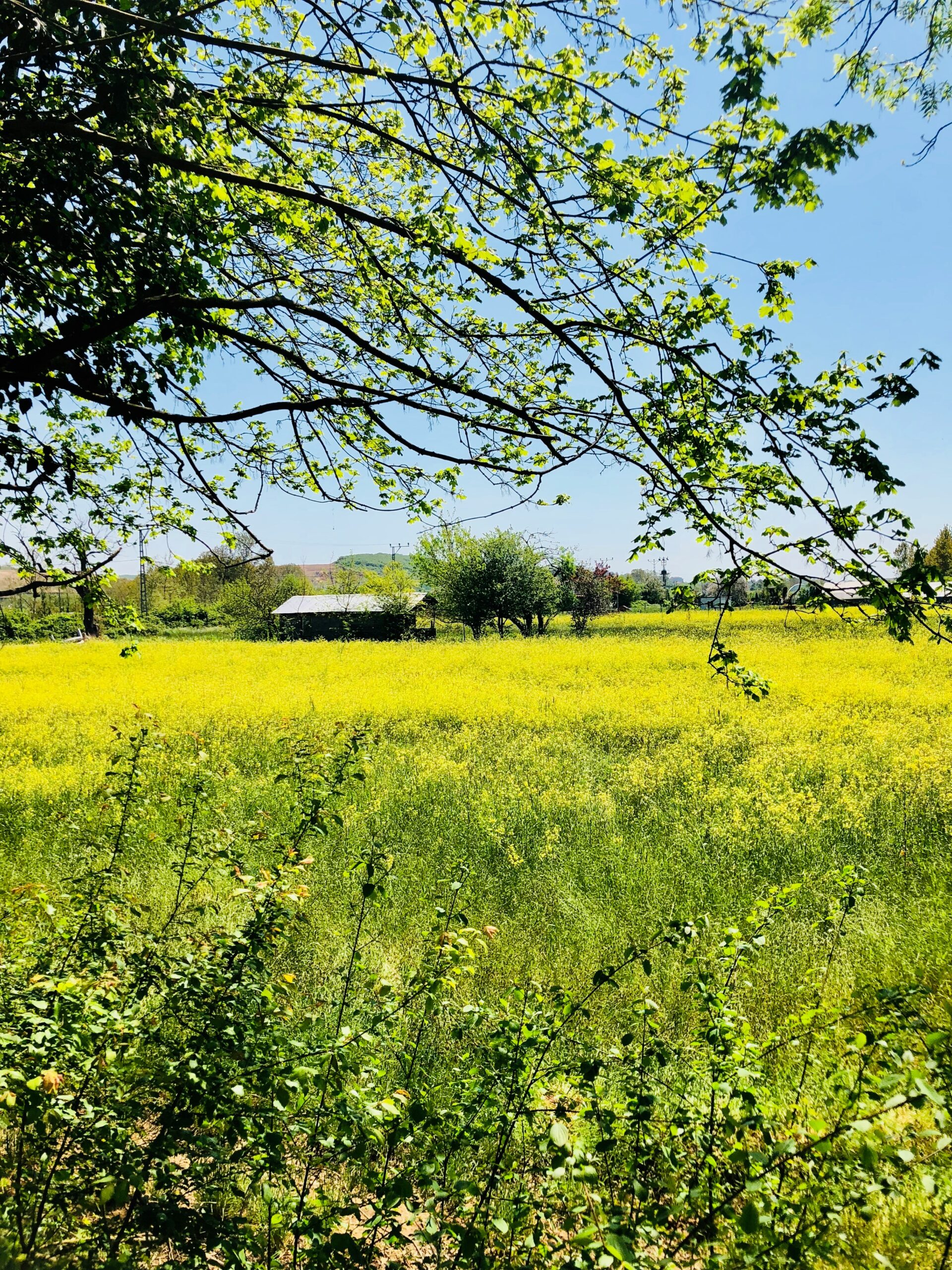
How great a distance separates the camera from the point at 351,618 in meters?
52.7

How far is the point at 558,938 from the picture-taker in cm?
546

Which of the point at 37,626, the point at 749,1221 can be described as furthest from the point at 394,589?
the point at 749,1221

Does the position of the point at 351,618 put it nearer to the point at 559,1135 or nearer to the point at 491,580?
the point at 491,580

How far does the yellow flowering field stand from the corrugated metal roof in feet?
101

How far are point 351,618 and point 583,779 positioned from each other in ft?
147

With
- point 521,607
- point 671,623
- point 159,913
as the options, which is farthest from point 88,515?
point 671,623

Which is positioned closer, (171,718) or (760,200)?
(760,200)

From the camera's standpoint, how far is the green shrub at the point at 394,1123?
1802mm

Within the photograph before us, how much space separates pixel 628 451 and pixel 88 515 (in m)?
5.45

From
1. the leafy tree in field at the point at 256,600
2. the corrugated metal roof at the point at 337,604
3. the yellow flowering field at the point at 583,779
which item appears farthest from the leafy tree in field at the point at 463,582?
the yellow flowering field at the point at 583,779

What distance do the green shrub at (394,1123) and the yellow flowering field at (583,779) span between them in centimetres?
84

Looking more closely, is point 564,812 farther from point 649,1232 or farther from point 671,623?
point 671,623

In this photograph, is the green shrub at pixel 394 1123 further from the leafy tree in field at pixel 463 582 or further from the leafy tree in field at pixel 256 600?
the leafy tree in field at pixel 256 600

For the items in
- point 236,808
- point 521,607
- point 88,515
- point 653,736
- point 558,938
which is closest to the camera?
point 558,938
